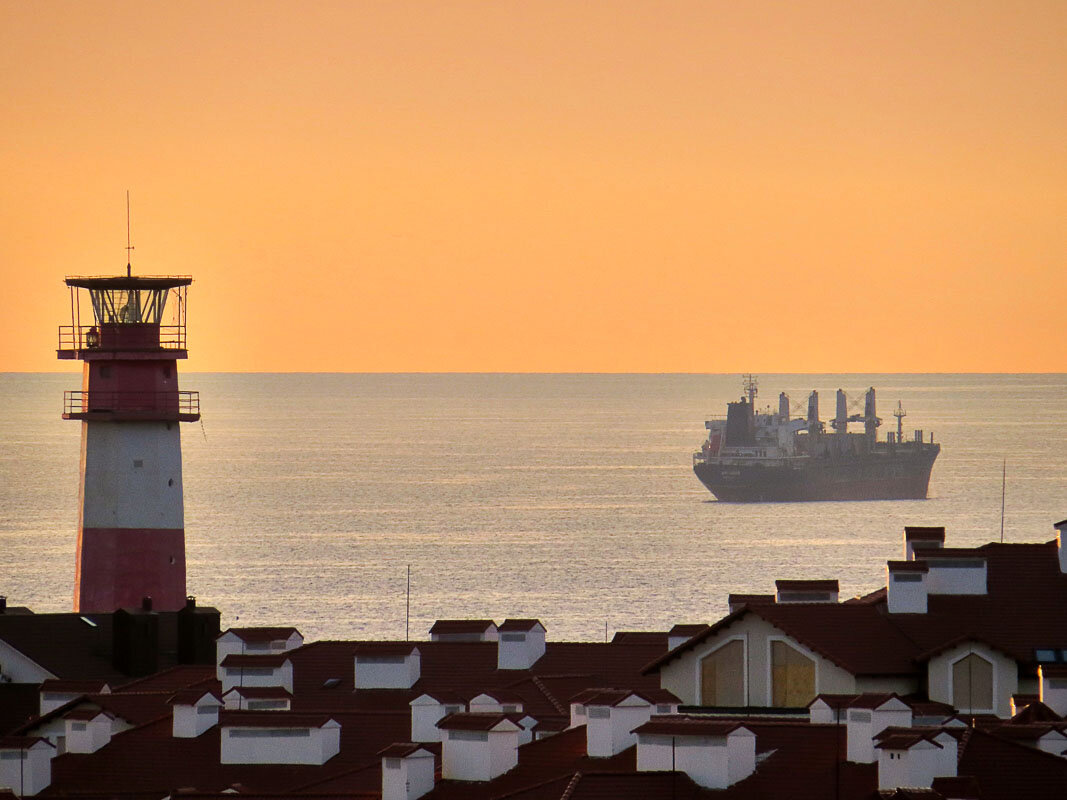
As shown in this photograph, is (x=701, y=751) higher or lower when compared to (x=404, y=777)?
higher

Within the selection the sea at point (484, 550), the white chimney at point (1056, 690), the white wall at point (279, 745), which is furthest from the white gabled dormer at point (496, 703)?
the sea at point (484, 550)

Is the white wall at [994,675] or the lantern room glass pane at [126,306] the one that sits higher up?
the lantern room glass pane at [126,306]

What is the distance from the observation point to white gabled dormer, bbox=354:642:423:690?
4456 cm

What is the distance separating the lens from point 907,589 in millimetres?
38594

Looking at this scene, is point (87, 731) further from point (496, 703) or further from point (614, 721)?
point (614, 721)

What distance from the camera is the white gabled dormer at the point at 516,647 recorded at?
46.3 m

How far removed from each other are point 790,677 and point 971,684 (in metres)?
2.35

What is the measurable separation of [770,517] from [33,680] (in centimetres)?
13807

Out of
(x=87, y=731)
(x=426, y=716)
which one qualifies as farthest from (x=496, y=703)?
(x=87, y=731)

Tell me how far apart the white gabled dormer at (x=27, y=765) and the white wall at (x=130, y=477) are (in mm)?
18743

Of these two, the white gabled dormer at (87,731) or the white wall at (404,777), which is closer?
the white wall at (404,777)

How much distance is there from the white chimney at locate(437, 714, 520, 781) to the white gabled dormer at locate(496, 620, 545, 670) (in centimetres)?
1364

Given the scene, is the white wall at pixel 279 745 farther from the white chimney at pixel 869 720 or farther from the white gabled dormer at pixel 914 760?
the white gabled dormer at pixel 914 760

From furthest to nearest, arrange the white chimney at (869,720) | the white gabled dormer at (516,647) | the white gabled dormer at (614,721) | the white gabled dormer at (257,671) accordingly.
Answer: the white gabled dormer at (516,647) → the white gabled dormer at (257,671) → the white gabled dormer at (614,721) → the white chimney at (869,720)
